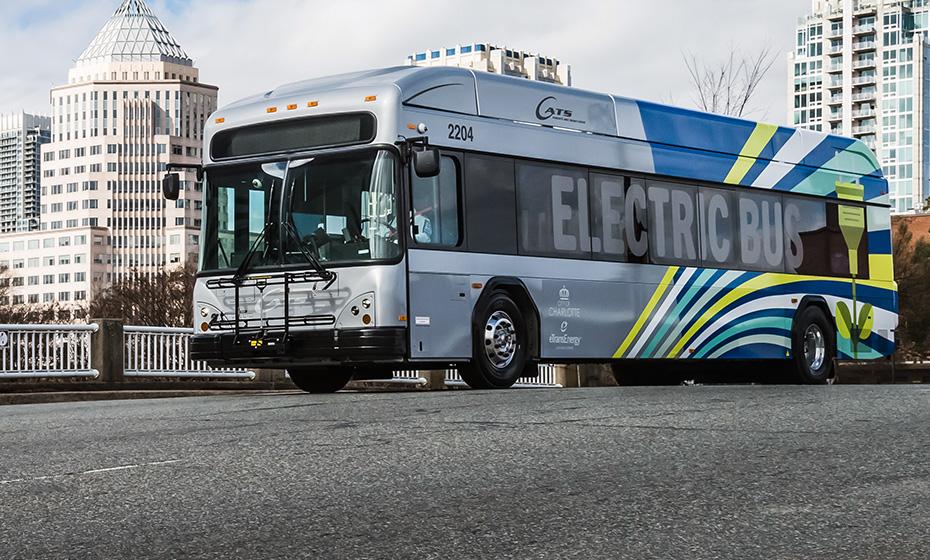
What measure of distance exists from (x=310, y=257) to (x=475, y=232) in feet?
6.09

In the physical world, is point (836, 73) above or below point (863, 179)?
above

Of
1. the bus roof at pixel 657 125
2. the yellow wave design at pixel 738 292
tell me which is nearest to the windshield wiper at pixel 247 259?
the bus roof at pixel 657 125

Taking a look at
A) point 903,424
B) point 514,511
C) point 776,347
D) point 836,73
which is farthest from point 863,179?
point 836,73

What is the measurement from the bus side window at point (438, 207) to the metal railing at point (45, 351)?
24.9ft

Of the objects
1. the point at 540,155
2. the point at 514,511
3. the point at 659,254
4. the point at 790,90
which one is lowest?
the point at 514,511

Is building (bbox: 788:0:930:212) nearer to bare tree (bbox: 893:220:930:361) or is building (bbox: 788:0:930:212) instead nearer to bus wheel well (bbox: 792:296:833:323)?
bare tree (bbox: 893:220:930:361)

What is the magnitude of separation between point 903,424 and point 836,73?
174881 mm

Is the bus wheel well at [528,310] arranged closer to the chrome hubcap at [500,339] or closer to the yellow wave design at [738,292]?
the chrome hubcap at [500,339]

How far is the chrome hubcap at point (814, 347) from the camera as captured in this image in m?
20.2

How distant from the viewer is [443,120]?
1538 centimetres

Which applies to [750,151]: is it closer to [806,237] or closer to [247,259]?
[806,237]

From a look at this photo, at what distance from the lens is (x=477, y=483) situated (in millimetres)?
7609

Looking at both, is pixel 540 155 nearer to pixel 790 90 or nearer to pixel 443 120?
pixel 443 120

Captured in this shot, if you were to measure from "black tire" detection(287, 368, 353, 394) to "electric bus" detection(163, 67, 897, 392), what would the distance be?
0.04m
